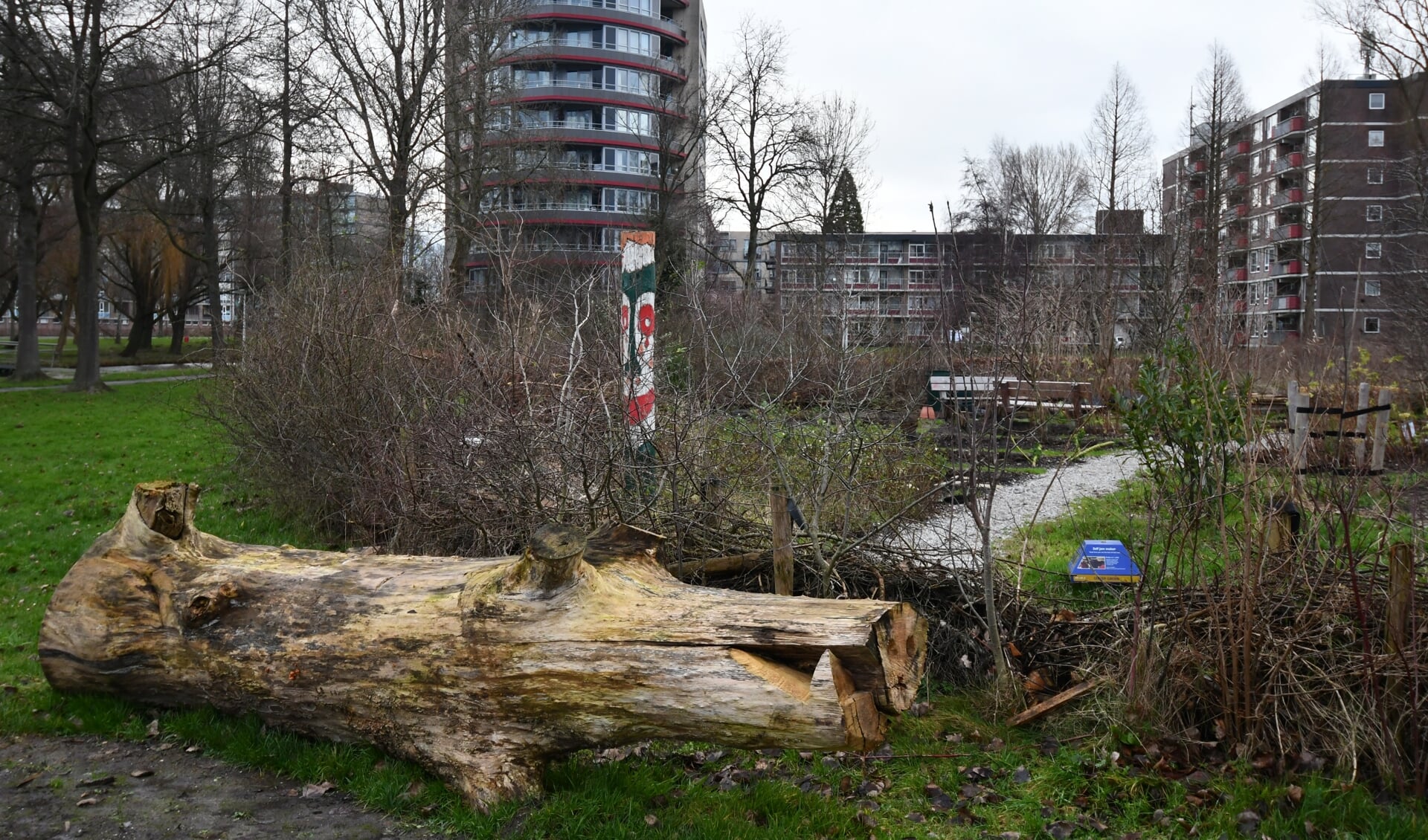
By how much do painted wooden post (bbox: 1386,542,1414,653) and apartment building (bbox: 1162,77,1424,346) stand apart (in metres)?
25.1

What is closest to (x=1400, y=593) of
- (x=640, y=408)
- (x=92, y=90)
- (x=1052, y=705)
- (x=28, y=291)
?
(x=1052, y=705)

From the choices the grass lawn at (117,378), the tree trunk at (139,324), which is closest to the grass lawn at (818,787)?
the grass lawn at (117,378)

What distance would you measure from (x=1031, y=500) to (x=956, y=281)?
3080 millimetres

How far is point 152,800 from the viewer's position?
157 inches

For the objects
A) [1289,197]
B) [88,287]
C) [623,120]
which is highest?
[623,120]

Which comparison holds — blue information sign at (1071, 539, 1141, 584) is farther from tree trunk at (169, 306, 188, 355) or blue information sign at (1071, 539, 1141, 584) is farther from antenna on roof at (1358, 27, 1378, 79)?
tree trunk at (169, 306, 188, 355)

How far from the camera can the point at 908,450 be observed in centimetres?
910

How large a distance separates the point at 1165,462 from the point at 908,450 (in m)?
4.39

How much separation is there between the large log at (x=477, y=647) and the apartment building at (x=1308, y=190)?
26.4 meters

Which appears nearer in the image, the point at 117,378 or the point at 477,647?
the point at 477,647

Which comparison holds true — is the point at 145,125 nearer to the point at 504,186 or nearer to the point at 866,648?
the point at 504,186

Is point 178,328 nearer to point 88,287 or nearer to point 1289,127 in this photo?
point 88,287

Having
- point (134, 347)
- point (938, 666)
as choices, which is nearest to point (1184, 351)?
point (938, 666)

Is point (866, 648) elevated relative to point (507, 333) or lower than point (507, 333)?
lower
